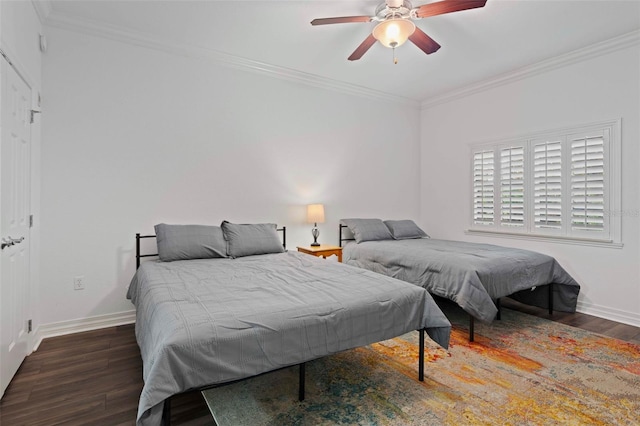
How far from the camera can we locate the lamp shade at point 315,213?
14.8 ft

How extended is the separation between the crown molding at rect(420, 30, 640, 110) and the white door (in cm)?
Answer: 505

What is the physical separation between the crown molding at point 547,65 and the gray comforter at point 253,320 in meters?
3.49

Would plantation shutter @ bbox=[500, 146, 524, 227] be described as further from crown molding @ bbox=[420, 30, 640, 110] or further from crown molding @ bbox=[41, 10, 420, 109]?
crown molding @ bbox=[41, 10, 420, 109]

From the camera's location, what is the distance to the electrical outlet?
3.26 metres

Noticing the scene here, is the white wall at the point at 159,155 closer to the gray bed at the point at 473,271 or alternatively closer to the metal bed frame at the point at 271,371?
the metal bed frame at the point at 271,371

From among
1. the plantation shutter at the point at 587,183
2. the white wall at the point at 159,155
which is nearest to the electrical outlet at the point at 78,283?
the white wall at the point at 159,155

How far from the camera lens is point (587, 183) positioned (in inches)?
148

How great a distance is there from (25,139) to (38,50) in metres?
0.95

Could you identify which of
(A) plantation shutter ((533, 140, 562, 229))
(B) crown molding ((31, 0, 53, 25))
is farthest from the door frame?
(A) plantation shutter ((533, 140, 562, 229))

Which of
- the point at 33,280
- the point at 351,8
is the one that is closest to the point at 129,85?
the point at 33,280

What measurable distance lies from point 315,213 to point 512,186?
2613mm

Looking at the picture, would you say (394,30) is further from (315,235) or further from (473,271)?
(315,235)

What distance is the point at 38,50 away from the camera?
118 inches

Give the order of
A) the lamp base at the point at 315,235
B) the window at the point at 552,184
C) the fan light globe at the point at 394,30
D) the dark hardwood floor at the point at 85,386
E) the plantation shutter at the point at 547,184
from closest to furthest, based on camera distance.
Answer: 1. the dark hardwood floor at the point at 85,386
2. the fan light globe at the point at 394,30
3. the window at the point at 552,184
4. the plantation shutter at the point at 547,184
5. the lamp base at the point at 315,235
